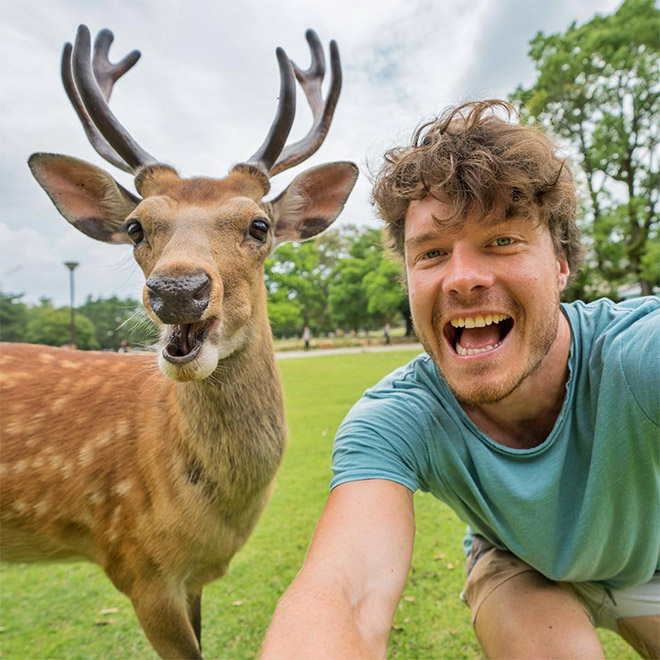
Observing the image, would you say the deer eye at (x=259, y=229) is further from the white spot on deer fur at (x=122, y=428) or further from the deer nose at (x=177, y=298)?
the white spot on deer fur at (x=122, y=428)

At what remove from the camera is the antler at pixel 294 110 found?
2.97 m

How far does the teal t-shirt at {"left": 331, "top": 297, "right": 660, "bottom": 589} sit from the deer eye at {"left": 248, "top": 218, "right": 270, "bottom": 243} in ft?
3.56

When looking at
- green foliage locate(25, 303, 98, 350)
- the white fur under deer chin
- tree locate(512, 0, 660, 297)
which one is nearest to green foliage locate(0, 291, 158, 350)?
green foliage locate(25, 303, 98, 350)

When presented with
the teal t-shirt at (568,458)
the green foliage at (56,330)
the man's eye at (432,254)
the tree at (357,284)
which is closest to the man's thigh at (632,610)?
the teal t-shirt at (568,458)

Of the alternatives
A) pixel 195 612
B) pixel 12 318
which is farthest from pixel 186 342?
pixel 12 318

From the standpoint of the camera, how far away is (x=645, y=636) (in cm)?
232

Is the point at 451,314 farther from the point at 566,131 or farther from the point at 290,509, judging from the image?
the point at 566,131

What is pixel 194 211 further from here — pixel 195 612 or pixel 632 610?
pixel 632 610

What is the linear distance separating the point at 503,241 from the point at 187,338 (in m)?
1.36

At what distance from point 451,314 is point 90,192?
233 cm

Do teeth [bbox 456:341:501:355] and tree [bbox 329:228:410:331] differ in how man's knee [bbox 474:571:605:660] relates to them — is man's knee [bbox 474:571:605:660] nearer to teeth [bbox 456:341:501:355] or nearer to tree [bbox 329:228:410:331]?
teeth [bbox 456:341:501:355]

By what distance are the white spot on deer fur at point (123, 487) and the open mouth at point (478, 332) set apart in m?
1.93

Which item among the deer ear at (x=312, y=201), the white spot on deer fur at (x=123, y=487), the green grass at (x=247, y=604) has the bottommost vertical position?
the green grass at (x=247, y=604)

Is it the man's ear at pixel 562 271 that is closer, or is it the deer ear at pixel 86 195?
the man's ear at pixel 562 271
